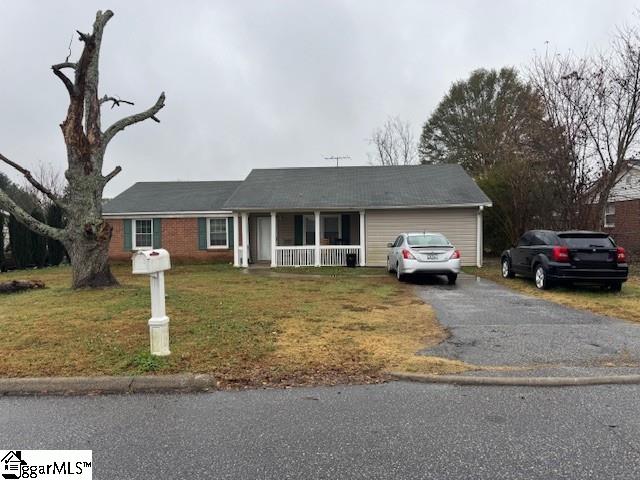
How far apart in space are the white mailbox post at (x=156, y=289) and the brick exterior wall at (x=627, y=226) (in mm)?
24210

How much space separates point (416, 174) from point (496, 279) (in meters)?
8.93

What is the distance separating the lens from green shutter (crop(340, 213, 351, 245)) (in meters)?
20.5

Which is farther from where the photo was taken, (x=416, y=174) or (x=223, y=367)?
(x=416, y=174)

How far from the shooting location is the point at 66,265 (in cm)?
2384

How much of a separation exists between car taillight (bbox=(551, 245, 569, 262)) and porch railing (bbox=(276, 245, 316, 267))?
9809 millimetres

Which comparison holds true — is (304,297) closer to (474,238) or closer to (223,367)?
(223,367)

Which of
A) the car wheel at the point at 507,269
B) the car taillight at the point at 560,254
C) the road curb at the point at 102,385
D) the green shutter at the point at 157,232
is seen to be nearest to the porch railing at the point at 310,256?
the car wheel at the point at 507,269

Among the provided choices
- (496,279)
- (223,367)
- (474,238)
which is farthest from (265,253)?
(223,367)

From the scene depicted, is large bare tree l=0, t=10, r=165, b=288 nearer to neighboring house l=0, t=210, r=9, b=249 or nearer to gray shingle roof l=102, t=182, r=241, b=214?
gray shingle roof l=102, t=182, r=241, b=214

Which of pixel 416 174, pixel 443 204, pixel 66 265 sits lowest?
pixel 66 265

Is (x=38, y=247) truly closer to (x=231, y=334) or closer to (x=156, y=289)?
(x=231, y=334)

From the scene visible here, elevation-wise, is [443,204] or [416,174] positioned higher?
[416,174]

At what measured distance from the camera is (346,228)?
20625 millimetres

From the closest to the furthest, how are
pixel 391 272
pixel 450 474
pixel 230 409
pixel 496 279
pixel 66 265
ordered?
pixel 450 474
pixel 230 409
pixel 496 279
pixel 391 272
pixel 66 265
